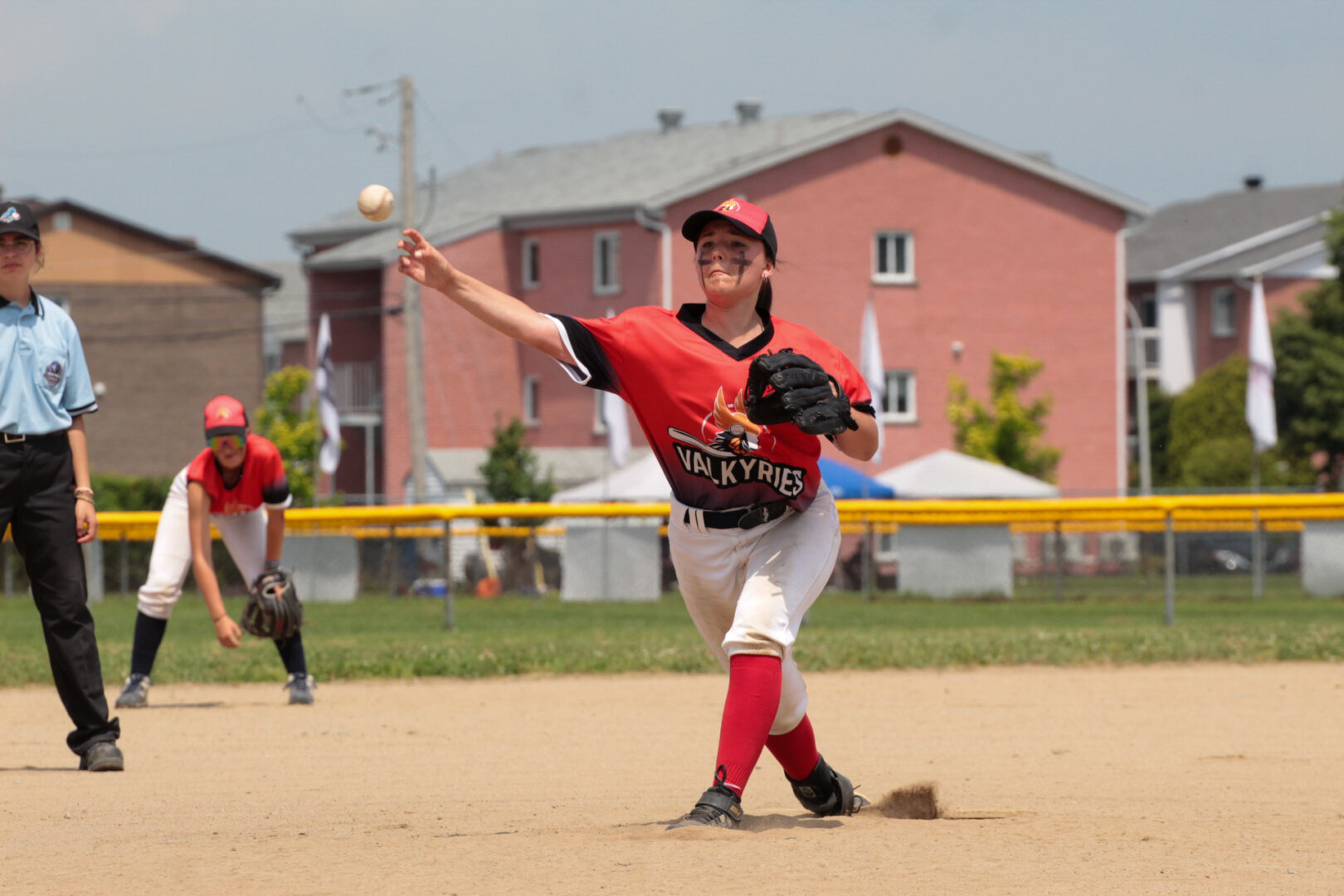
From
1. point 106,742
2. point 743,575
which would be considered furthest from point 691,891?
point 106,742

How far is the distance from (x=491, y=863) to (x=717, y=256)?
73.5 inches

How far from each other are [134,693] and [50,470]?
9.93 feet

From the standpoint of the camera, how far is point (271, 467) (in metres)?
9.01

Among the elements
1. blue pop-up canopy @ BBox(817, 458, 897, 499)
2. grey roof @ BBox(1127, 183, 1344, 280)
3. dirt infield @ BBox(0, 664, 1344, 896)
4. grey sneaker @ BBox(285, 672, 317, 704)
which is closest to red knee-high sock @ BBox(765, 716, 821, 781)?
dirt infield @ BBox(0, 664, 1344, 896)

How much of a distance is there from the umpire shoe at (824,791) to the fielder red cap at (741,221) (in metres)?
1.64

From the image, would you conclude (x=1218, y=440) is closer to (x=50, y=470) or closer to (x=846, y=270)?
(x=846, y=270)

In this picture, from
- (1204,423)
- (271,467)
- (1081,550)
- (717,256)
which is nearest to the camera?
(717,256)

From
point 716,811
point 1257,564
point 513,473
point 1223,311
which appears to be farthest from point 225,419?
point 1223,311

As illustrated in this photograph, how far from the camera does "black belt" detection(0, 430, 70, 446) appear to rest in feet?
21.1

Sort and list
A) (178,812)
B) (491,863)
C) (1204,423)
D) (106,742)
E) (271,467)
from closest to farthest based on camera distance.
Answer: (491,863) → (178,812) → (106,742) → (271,467) → (1204,423)

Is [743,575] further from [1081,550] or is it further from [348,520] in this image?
[1081,550]

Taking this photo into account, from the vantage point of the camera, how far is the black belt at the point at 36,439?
6418mm

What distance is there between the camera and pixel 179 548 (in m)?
9.24

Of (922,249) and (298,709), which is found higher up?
(922,249)
